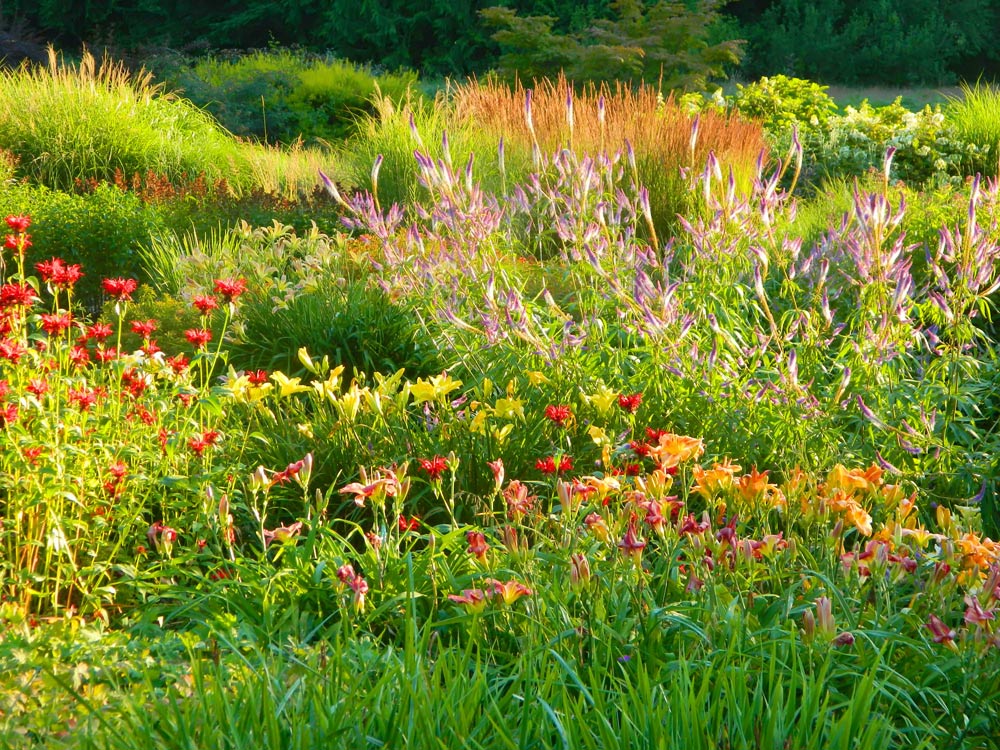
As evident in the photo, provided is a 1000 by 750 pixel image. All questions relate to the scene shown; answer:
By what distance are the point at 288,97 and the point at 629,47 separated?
5.10 meters

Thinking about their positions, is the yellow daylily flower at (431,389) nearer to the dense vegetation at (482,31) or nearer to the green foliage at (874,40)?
the dense vegetation at (482,31)

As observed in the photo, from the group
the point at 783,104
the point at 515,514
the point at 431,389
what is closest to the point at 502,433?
the point at 431,389

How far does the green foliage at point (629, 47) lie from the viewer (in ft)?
49.1

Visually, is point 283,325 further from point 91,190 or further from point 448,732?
point 91,190

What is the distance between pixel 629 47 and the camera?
14500 millimetres

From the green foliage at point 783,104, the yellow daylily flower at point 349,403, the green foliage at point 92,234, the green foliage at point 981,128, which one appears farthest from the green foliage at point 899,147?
the yellow daylily flower at point 349,403

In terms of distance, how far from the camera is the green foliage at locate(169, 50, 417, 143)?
14711 mm

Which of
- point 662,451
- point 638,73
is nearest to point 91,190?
point 662,451

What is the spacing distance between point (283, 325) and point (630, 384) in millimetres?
2159

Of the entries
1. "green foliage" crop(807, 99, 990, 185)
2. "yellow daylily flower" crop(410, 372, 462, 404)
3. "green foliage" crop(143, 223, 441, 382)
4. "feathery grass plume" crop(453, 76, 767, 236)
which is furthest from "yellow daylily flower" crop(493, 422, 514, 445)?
"green foliage" crop(807, 99, 990, 185)

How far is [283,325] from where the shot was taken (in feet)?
17.1

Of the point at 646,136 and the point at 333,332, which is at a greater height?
the point at 646,136

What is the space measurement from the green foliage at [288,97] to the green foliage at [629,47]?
1.94 m

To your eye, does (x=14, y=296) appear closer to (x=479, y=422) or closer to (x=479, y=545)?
(x=479, y=422)
